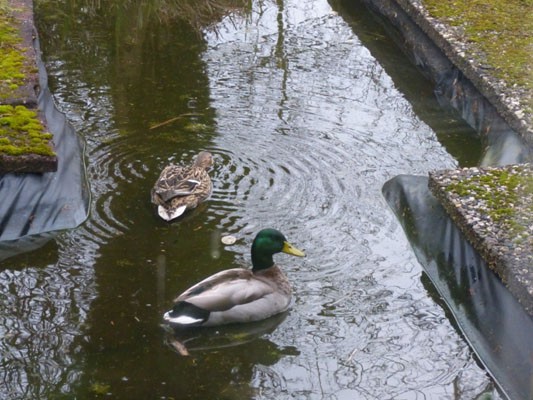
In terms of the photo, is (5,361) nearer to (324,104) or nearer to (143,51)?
(324,104)

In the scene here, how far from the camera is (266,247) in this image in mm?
6262

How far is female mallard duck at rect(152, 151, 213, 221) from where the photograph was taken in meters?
7.05

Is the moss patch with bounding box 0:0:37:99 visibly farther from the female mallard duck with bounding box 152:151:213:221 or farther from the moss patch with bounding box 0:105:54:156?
the female mallard duck with bounding box 152:151:213:221

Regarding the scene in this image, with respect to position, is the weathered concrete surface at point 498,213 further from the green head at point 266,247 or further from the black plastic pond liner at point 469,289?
the green head at point 266,247

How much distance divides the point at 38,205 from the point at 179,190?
3.24 ft

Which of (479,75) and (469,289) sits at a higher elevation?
(479,75)

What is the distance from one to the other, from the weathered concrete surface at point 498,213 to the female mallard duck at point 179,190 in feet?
5.47

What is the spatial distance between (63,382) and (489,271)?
264 cm

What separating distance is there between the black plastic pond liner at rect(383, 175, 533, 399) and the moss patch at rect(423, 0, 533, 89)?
180 cm

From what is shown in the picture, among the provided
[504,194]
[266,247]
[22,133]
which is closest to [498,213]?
[504,194]

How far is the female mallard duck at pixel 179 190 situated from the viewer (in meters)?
7.05

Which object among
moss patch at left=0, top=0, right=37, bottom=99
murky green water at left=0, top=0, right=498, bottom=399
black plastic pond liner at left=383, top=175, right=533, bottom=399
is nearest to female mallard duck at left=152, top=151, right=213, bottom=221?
murky green water at left=0, top=0, right=498, bottom=399

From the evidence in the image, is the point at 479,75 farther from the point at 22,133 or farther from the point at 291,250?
the point at 22,133

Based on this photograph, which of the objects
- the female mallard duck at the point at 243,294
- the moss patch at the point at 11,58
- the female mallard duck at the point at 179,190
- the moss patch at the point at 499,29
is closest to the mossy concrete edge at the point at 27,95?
the moss patch at the point at 11,58
